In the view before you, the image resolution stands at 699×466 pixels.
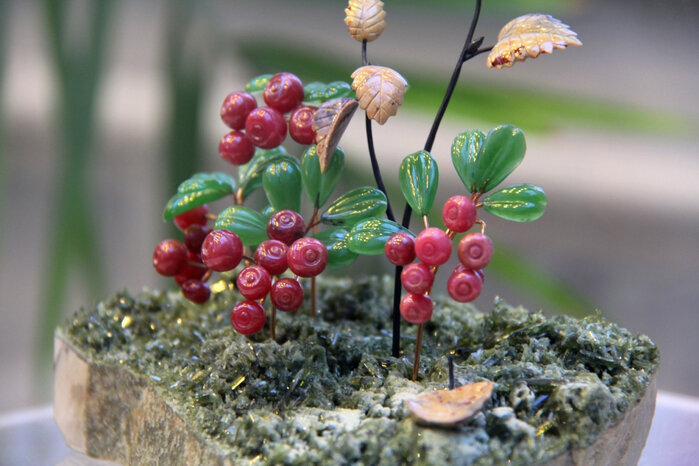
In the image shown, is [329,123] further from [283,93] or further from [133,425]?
[133,425]

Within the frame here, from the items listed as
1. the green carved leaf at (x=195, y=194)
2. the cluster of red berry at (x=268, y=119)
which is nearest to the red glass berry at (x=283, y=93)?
the cluster of red berry at (x=268, y=119)

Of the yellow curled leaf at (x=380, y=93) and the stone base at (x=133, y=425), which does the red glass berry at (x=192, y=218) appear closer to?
the stone base at (x=133, y=425)

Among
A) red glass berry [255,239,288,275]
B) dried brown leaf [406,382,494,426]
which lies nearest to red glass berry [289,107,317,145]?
red glass berry [255,239,288,275]

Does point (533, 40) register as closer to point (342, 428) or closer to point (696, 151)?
point (342, 428)

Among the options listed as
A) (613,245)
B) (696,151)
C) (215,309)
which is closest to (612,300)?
(613,245)

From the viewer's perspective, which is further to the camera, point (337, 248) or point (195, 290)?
point (195, 290)

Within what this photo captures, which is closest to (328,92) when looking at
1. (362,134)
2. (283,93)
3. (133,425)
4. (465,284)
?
(283,93)
